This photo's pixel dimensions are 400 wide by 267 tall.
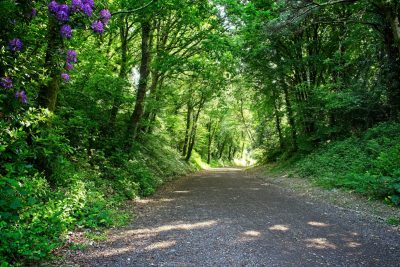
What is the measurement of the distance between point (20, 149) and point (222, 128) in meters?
Answer: 38.5

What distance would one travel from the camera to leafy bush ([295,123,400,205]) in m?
9.14

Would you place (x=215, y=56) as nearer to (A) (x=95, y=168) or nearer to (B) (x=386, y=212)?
(A) (x=95, y=168)

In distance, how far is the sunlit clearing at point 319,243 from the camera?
5562 mm

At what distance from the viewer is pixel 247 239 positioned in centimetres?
588

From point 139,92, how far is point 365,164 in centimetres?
975

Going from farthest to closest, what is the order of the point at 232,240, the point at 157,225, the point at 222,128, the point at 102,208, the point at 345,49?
the point at 222,128
the point at 345,49
the point at 102,208
the point at 157,225
the point at 232,240

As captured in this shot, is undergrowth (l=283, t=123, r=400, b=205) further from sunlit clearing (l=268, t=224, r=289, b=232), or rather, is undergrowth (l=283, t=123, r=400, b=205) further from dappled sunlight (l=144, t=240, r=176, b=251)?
dappled sunlight (l=144, t=240, r=176, b=251)

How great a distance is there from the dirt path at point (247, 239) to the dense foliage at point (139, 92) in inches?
38.0

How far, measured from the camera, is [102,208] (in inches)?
Answer: 289

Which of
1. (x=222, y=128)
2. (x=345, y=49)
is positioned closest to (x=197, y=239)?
(x=345, y=49)

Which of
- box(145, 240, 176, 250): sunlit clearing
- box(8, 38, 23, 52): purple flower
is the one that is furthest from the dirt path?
box(8, 38, 23, 52): purple flower

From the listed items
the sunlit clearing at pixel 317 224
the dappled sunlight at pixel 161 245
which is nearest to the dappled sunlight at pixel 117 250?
the dappled sunlight at pixel 161 245

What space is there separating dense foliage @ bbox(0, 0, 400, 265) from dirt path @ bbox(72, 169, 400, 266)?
3.16ft

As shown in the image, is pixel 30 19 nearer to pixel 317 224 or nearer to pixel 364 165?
pixel 317 224
